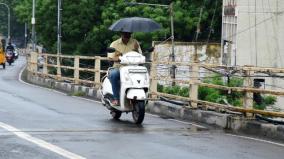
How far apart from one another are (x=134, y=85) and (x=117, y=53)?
0.95m

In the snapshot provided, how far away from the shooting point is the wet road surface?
28.9 feet

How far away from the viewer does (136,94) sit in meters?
12.4

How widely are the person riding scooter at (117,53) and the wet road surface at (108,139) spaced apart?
59cm

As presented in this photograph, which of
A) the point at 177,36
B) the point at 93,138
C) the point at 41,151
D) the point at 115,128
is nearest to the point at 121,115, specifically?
the point at 115,128

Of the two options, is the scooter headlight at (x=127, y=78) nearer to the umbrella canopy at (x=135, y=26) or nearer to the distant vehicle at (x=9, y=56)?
the umbrella canopy at (x=135, y=26)

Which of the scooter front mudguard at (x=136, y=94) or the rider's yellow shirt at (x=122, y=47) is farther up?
the rider's yellow shirt at (x=122, y=47)

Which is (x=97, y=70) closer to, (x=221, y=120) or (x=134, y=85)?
(x=134, y=85)

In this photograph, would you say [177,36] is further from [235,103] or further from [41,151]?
[41,151]

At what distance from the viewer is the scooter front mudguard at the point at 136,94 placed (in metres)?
12.4

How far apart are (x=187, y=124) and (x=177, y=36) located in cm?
3059

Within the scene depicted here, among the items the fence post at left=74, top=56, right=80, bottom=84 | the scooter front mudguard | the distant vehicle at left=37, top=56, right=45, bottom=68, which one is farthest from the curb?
the distant vehicle at left=37, top=56, right=45, bottom=68

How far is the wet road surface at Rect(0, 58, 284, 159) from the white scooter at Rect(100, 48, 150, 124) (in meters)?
0.30

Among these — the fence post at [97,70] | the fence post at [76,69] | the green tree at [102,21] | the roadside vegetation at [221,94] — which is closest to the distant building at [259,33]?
the fence post at [76,69]

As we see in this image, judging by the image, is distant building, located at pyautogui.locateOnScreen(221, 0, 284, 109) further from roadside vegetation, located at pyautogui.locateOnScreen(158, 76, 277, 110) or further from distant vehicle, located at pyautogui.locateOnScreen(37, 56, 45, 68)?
distant vehicle, located at pyautogui.locateOnScreen(37, 56, 45, 68)
